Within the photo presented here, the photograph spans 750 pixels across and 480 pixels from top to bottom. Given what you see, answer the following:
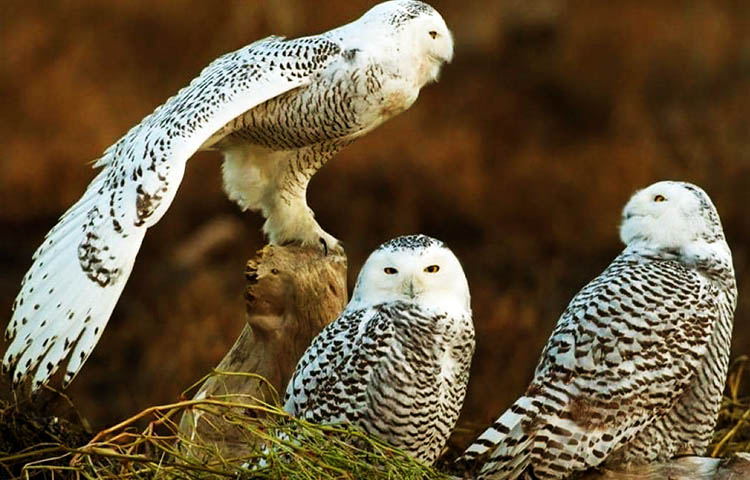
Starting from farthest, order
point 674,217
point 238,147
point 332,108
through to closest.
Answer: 1. point 238,147
2. point 332,108
3. point 674,217

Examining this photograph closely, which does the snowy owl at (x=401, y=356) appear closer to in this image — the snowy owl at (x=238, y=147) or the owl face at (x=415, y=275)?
the owl face at (x=415, y=275)

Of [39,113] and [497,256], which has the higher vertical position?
[39,113]

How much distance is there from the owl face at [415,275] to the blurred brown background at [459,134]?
3.48 m

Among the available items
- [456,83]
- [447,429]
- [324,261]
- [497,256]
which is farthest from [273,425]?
[456,83]

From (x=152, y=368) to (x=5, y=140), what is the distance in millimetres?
1533

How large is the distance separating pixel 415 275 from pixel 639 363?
39 centimetres

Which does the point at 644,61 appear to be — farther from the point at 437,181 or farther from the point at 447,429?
the point at 447,429

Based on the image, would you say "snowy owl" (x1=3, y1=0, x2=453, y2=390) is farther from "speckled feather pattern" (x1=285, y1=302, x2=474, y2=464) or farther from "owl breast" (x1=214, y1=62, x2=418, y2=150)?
"speckled feather pattern" (x1=285, y1=302, x2=474, y2=464)

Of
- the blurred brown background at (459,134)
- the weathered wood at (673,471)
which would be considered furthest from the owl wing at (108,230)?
the blurred brown background at (459,134)

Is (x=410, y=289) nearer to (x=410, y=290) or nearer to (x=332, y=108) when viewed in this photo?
(x=410, y=290)

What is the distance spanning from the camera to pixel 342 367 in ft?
7.48

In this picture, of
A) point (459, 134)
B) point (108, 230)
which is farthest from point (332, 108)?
point (459, 134)

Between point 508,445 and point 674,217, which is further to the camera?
point 674,217

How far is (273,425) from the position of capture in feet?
6.93
